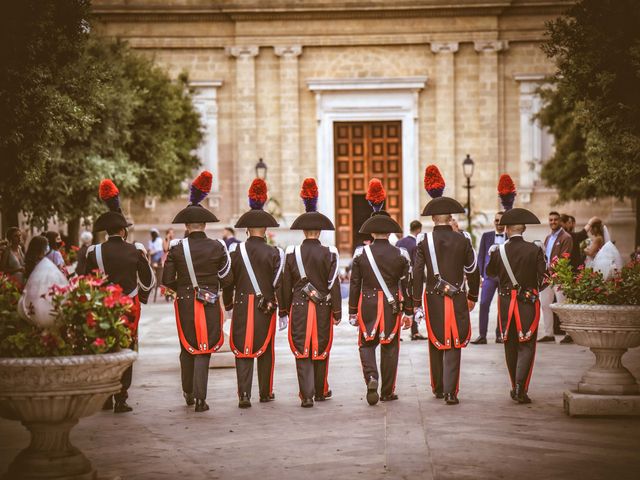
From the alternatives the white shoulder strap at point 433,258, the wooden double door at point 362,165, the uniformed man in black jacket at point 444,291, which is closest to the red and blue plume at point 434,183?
the uniformed man in black jacket at point 444,291

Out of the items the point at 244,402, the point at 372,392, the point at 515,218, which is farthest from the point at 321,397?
A: the point at 515,218

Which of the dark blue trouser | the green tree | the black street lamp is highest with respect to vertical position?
the green tree

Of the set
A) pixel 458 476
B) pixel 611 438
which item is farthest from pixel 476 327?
pixel 458 476

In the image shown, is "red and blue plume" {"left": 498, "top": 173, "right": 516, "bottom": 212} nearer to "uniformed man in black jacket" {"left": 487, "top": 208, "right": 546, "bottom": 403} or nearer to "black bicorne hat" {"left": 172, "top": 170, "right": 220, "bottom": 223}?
"uniformed man in black jacket" {"left": 487, "top": 208, "right": 546, "bottom": 403}

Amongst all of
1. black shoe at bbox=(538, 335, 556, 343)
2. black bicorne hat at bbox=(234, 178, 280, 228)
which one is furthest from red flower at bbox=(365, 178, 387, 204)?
black shoe at bbox=(538, 335, 556, 343)

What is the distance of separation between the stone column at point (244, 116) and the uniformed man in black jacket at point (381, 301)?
25.9m

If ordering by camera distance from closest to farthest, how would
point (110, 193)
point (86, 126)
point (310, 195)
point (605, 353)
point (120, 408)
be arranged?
point (605, 353)
point (120, 408)
point (110, 193)
point (310, 195)
point (86, 126)

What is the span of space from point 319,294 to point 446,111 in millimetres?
26653

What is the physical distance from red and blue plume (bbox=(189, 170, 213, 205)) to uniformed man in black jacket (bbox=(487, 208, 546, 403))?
2875mm

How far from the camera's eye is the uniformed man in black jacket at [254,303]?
11.3 meters

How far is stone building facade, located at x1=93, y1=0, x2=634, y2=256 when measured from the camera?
36938 mm

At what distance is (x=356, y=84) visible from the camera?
122ft

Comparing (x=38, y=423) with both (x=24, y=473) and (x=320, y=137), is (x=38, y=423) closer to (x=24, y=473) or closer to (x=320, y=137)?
(x=24, y=473)

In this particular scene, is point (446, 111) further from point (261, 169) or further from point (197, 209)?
point (197, 209)
